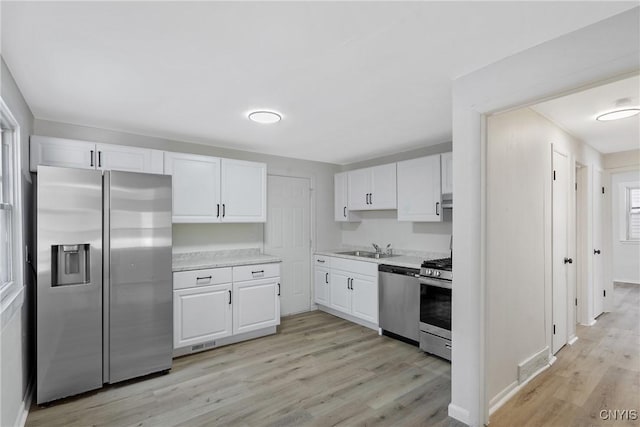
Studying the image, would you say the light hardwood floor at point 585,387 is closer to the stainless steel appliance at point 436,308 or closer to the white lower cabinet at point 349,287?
the stainless steel appliance at point 436,308

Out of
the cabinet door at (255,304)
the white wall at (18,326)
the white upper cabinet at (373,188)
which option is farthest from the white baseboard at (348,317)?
the white wall at (18,326)

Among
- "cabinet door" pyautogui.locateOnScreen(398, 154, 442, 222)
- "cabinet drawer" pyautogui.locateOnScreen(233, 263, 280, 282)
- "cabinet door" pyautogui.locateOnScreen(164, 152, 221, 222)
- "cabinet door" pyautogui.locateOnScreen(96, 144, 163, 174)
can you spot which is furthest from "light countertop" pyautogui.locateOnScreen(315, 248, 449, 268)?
"cabinet door" pyautogui.locateOnScreen(96, 144, 163, 174)

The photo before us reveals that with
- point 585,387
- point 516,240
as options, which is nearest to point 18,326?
point 516,240

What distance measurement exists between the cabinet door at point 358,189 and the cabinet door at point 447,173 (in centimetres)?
122

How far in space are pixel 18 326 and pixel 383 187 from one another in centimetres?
385

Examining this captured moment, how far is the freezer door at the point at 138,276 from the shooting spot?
2662 millimetres

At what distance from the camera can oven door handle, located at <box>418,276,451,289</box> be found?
10.1 ft

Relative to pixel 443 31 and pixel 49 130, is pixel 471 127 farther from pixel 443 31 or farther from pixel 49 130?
pixel 49 130

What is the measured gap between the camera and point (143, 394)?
2.56m

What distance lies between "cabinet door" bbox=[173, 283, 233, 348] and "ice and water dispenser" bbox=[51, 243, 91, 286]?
34.0 inches

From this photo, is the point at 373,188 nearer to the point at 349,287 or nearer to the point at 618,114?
the point at 349,287

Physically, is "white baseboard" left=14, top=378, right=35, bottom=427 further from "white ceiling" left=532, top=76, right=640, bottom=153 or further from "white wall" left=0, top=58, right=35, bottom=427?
"white ceiling" left=532, top=76, right=640, bottom=153

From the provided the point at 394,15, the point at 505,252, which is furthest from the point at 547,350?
the point at 394,15

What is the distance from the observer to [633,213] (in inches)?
263
